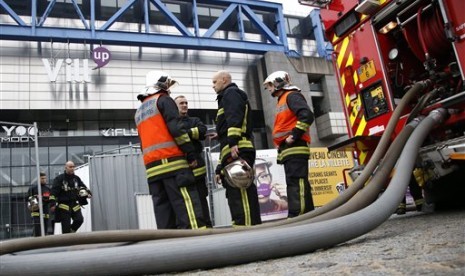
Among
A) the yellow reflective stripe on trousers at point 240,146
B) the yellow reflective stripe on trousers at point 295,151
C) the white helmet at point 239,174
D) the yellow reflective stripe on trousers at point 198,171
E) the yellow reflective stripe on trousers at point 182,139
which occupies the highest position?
the yellow reflective stripe on trousers at point 182,139

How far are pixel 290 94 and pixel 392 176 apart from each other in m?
1.56

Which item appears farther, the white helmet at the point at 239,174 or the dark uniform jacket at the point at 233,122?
the dark uniform jacket at the point at 233,122

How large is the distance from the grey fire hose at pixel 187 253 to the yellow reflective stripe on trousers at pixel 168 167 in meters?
1.45

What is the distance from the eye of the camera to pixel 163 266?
6.08 feet

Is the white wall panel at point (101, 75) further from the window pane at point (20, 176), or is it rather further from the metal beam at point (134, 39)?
the window pane at point (20, 176)

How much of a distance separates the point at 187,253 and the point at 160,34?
1845 cm

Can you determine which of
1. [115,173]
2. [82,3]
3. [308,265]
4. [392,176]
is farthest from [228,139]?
[82,3]

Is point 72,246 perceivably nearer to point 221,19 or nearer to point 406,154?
point 406,154

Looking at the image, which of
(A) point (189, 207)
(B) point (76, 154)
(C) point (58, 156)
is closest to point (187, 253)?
(A) point (189, 207)

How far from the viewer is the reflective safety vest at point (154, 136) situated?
11.4 ft

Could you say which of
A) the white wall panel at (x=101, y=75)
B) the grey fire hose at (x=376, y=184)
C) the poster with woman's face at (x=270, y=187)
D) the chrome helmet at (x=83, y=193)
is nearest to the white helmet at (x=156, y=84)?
the grey fire hose at (x=376, y=184)

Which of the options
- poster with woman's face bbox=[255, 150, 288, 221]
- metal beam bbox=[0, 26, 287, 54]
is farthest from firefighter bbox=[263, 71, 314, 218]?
metal beam bbox=[0, 26, 287, 54]

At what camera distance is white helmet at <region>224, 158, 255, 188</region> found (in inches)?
131

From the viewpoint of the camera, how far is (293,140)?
3.82 meters
